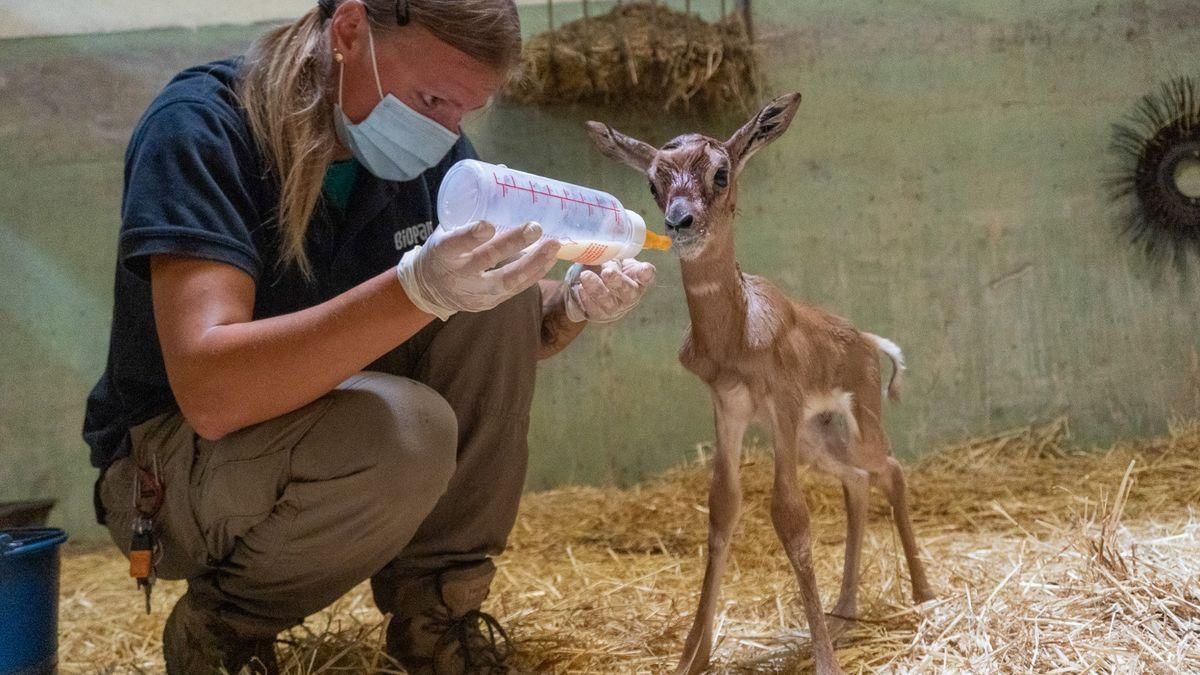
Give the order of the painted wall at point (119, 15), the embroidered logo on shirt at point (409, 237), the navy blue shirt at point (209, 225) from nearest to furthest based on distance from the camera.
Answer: the navy blue shirt at point (209, 225), the embroidered logo on shirt at point (409, 237), the painted wall at point (119, 15)

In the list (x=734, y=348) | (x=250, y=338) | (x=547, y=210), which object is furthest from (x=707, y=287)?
(x=250, y=338)

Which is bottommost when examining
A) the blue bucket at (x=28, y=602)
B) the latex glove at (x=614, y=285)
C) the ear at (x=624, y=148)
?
the blue bucket at (x=28, y=602)

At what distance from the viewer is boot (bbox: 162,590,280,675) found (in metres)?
2.21

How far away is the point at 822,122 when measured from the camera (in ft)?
12.7

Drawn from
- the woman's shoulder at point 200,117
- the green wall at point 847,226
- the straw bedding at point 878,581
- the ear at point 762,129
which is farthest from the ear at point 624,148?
the straw bedding at point 878,581

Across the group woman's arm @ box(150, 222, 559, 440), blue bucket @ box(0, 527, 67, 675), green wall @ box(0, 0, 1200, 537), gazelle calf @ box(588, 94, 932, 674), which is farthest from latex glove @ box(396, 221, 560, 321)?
green wall @ box(0, 0, 1200, 537)

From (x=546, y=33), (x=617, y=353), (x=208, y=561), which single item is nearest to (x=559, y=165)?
(x=546, y=33)

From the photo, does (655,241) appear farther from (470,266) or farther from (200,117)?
(200,117)

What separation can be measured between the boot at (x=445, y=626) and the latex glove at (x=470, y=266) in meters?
0.85

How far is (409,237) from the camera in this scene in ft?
7.85

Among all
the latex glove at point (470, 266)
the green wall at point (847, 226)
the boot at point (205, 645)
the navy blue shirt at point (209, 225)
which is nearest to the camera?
the latex glove at point (470, 266)

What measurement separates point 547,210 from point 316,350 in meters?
0.47

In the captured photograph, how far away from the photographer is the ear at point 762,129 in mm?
2156

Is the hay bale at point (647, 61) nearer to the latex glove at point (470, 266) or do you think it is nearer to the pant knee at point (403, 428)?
the pant knee at point (403, 428)
